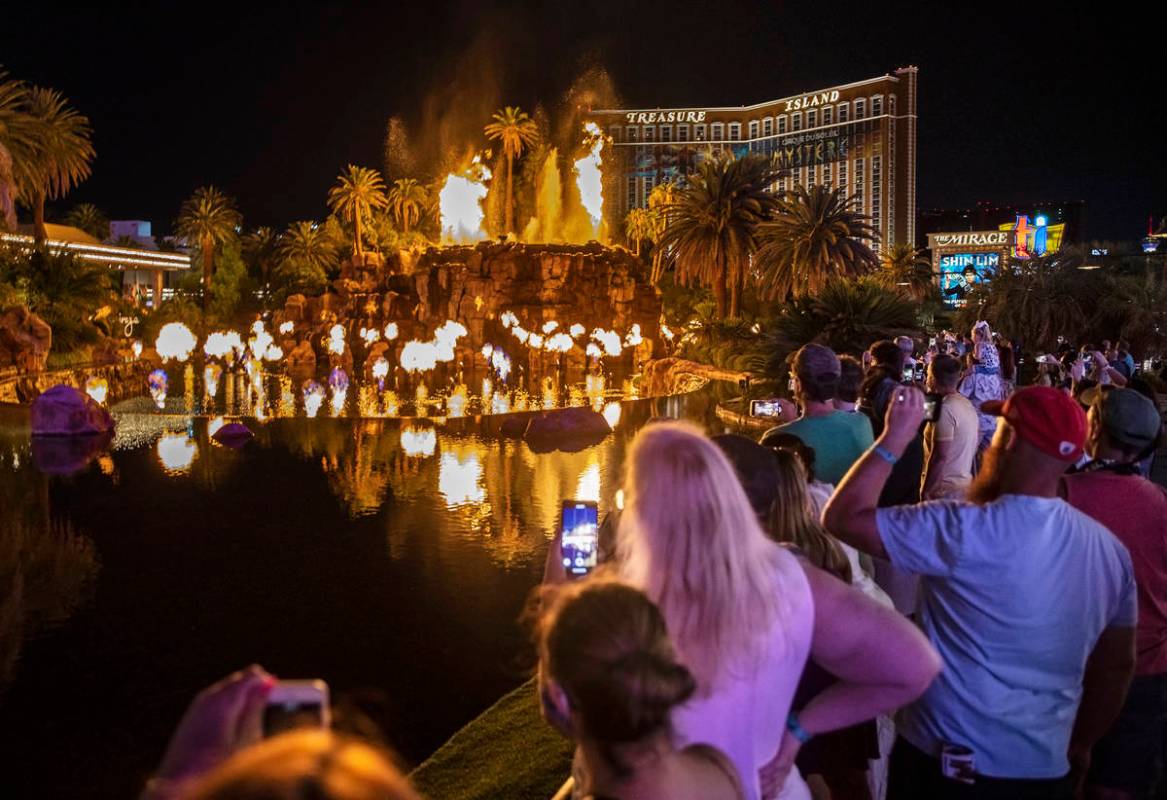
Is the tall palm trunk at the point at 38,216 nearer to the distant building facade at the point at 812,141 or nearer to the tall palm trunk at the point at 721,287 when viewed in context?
the tall palm trunk at the point at 721,287

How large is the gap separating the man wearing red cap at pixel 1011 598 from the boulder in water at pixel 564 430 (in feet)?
49.8

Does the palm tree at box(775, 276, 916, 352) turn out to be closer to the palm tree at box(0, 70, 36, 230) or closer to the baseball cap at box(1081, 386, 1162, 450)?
the baseball cap at box(1081, 386, 1162, 450)

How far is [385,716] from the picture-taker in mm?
5836

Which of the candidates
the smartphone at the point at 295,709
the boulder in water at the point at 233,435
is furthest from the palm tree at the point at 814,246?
the smartphone at the point at 295,709

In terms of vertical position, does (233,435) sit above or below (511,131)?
below

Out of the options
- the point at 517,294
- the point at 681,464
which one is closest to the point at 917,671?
the point at 681,464

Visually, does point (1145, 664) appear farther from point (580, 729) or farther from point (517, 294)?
point (517, 294)

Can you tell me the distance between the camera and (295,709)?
1.51 metres

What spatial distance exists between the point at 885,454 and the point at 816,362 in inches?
69.0

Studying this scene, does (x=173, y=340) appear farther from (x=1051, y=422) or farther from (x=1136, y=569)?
(x=1051, y=422)

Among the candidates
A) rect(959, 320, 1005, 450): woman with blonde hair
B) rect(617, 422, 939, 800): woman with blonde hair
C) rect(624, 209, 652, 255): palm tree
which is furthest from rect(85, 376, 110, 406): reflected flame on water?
rect(624, 209, 652, 255): palm tree

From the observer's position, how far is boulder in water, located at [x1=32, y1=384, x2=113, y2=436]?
18.9 meters

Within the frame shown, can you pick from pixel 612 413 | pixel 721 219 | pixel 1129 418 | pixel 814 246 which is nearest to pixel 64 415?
pixel 612 413

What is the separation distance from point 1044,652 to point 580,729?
1791mm
